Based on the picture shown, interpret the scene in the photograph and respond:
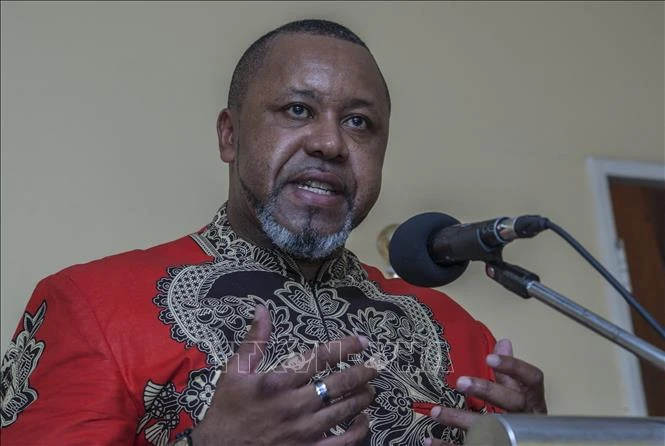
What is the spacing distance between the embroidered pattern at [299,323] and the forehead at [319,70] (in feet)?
0.99

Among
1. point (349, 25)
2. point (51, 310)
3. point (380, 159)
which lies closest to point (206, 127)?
point (349, 25)

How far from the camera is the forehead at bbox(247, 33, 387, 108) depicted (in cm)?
169

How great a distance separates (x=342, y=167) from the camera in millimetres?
1648

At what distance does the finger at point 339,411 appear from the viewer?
1.13 meters

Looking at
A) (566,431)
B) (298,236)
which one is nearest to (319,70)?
(298,236)

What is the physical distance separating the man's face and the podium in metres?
0.82

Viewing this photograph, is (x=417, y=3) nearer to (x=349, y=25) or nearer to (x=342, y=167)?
(x=349, y=25)

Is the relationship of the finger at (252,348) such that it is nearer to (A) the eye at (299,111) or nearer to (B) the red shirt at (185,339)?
(B) the red shirt at (185,339)

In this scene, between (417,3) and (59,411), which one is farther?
(417,3)

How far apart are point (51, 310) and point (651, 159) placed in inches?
86.0

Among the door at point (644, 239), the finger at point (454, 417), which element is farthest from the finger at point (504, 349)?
the door at point (644, 239)

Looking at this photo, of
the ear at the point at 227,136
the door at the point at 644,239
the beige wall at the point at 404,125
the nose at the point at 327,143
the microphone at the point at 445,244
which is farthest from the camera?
the door at the point at 644,239

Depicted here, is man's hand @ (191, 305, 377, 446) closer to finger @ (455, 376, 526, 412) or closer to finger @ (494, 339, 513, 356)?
finger @ (455, 376, 526, 412)

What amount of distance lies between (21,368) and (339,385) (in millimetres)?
616
